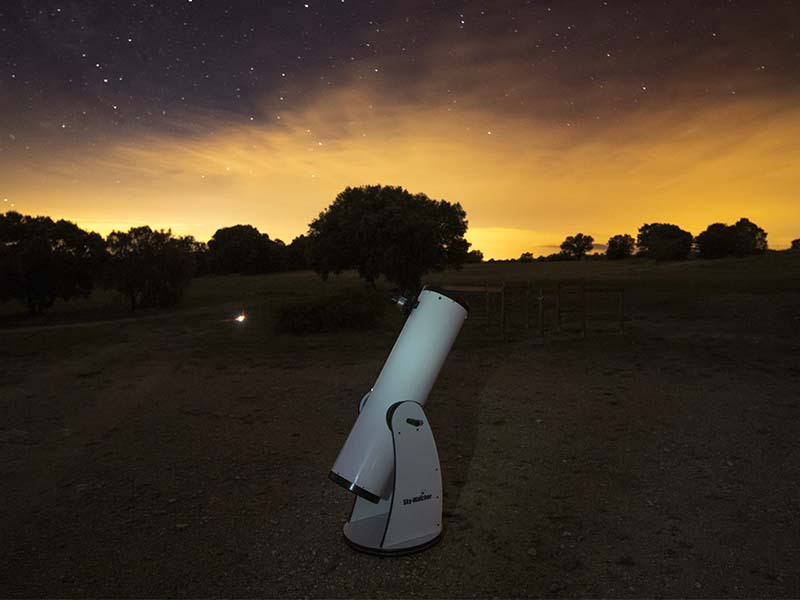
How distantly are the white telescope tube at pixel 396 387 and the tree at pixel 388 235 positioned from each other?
24.3m

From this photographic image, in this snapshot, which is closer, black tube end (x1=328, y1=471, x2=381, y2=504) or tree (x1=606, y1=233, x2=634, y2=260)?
black tube end (x1=328, y1=471, x2=381, y2=504)

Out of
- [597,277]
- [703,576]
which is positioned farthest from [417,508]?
[597,277]

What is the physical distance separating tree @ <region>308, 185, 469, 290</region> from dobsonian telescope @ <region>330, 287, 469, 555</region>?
2435 centimetres

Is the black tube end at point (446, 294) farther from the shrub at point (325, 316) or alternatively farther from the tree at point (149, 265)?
the tree at point (149, 265)

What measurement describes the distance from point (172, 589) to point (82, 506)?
2.13 meters

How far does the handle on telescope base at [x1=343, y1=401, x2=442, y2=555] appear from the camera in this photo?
4332 mm

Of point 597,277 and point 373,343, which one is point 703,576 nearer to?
point 373,343

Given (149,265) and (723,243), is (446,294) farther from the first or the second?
(723,243)

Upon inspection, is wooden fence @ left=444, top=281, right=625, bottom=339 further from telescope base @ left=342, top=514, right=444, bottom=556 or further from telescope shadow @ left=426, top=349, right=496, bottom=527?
telescope base @ left=342, top=514, right=444, bottom=556

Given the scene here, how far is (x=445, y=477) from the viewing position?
6.37 metres

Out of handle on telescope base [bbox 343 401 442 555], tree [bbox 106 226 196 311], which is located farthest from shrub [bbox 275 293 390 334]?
handle on telescope base [bbox 343 401 442 555]

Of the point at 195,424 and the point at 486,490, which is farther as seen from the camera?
the point at 195,424

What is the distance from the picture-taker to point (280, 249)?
264 ft

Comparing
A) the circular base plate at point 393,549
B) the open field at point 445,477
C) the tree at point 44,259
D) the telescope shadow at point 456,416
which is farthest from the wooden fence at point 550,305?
the tree at point 44,259
